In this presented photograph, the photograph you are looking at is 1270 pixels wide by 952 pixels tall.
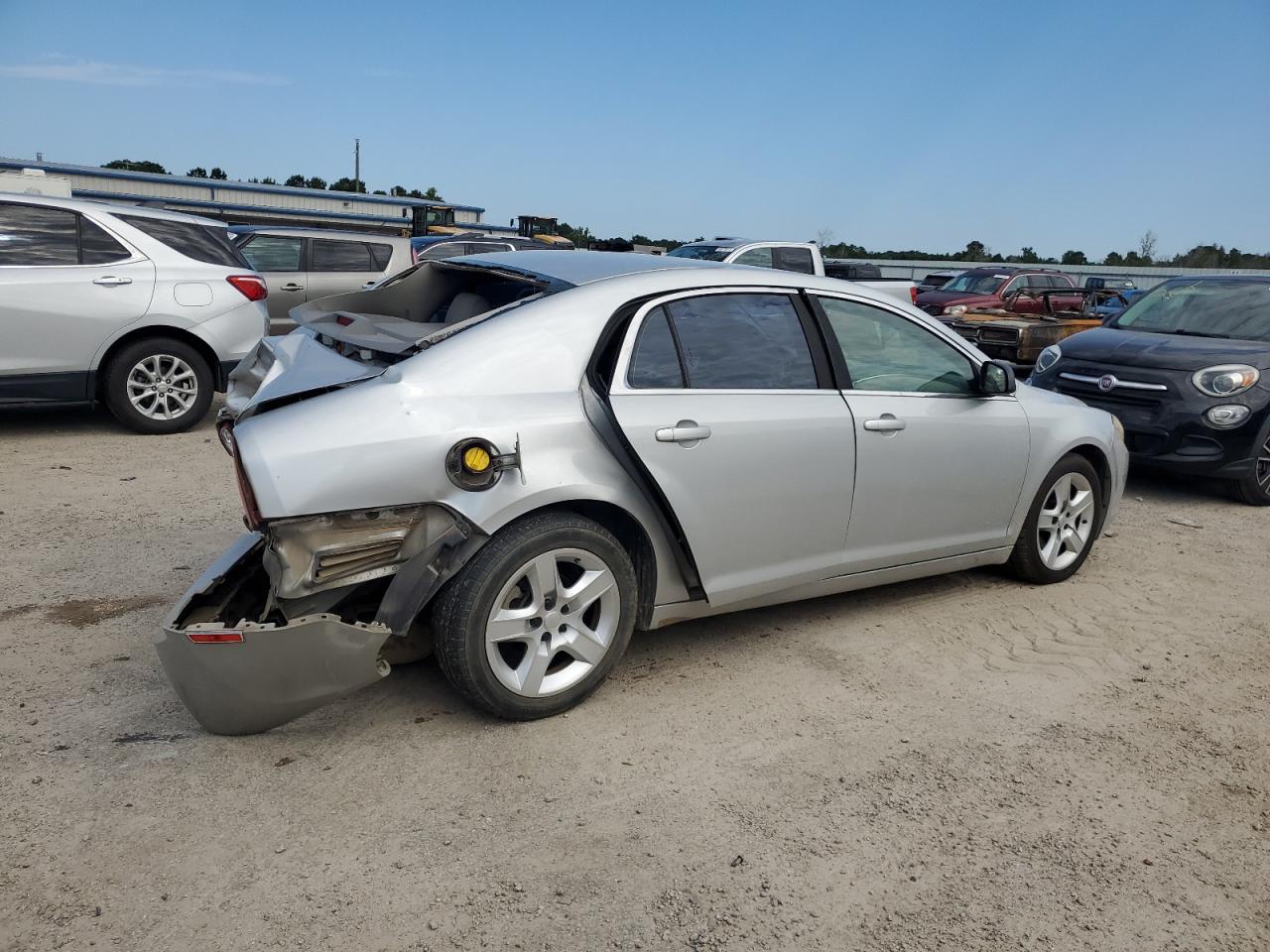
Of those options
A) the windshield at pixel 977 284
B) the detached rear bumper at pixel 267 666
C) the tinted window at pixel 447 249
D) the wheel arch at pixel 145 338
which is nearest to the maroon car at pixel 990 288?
the windshield at pixel 977 284

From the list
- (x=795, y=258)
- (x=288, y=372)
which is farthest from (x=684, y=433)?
(x=795, y=258)

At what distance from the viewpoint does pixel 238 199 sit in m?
41.9

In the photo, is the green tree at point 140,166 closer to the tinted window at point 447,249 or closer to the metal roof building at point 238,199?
the metal roof building at point 238,199

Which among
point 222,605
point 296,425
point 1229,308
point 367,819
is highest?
point 1229,308

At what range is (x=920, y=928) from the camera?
2684mm

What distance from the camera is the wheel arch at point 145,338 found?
775 cm

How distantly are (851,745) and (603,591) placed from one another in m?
1.05

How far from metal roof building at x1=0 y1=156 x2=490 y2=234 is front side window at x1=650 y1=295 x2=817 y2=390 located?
101 feet

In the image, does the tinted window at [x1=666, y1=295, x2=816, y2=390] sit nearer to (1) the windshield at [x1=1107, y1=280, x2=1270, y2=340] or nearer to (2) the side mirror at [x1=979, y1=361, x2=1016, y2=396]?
(2) the side mirror at [x1=979, y1=361, x2=1016, y2=396]

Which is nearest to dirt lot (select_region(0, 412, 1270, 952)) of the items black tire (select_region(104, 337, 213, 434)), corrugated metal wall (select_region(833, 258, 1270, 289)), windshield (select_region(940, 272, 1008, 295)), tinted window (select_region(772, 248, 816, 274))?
black tire (select_region(104, 337, 213, 434))

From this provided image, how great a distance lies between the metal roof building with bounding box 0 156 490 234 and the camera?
35312 mm

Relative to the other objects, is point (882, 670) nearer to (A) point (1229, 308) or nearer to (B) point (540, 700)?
(B) point (540, 700)

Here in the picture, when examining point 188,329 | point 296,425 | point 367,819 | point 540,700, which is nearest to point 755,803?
point 540,700

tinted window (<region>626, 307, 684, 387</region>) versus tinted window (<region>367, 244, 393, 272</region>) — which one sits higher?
tinted window (<region>367, 244, 393, 272</region>)
